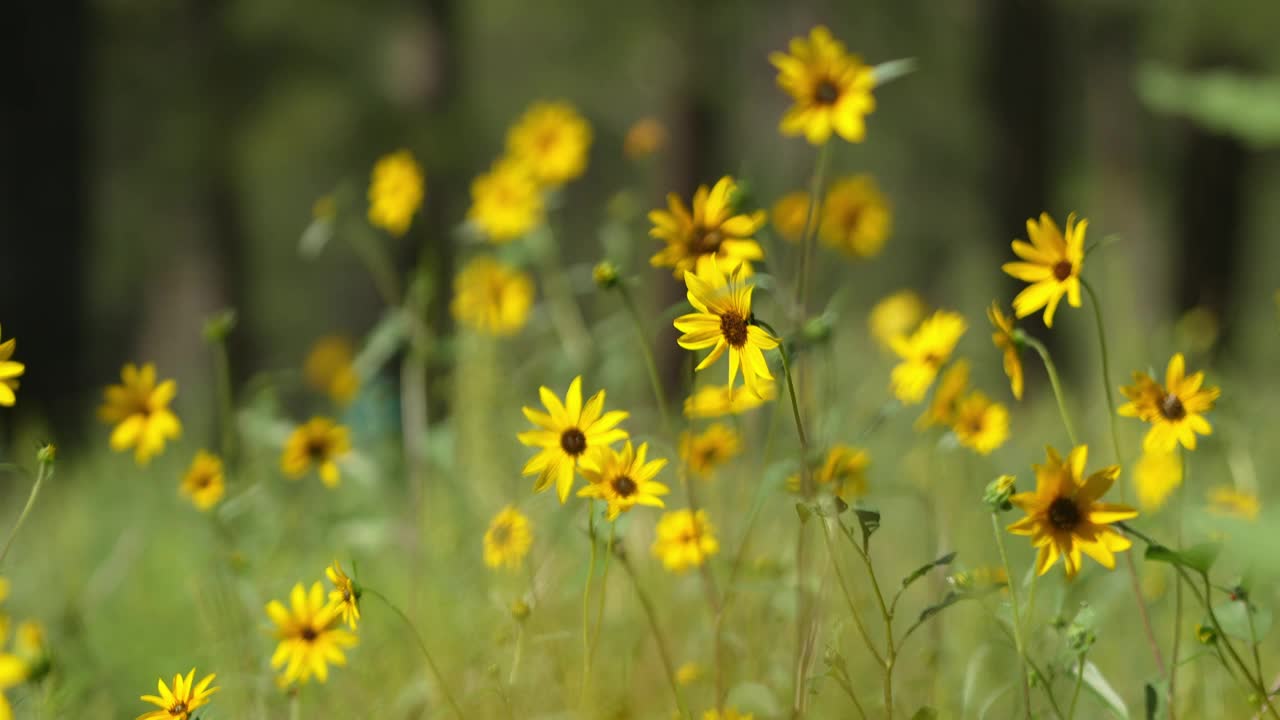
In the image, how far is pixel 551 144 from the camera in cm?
184

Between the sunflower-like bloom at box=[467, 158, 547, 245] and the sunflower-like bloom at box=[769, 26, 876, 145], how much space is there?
66 cm

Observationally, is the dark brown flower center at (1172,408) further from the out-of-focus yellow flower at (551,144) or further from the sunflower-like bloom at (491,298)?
the sunflower-like bloom at (491,298)

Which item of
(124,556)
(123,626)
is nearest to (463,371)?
(123,626)

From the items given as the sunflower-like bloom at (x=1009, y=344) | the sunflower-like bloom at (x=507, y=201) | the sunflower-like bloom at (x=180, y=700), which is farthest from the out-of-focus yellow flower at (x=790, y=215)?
the sunflower-like bloom at (x=180, y=700)

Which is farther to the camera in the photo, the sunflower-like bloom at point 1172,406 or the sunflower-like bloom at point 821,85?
the sunflower-like bloom at point 821,85

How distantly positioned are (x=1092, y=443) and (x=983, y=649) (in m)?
2.11

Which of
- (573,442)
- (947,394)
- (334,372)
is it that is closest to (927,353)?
(947,394)

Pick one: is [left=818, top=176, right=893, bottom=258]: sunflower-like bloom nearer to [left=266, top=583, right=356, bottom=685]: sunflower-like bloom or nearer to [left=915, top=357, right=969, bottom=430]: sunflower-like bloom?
[left=915, top=357, right=969, bottom=430]: sunflower-like bloom

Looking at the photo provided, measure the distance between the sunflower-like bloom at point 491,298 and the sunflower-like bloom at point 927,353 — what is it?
0.97m

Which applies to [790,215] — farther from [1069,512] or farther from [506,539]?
[1069,512]

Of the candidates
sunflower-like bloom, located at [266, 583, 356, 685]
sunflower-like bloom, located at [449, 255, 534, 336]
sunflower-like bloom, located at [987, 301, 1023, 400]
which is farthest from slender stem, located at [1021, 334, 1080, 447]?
sunflower-like bloom, located at [449, 255, 534, 336]

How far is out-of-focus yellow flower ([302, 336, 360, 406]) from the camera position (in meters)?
2.17

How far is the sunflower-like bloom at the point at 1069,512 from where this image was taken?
0.88 m

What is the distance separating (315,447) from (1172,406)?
1104mm
